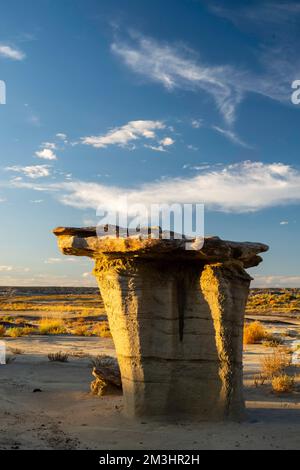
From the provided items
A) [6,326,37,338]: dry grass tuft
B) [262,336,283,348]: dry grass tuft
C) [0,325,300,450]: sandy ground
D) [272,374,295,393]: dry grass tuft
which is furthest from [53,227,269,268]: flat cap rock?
[6,326,37,338]: dry grass tuft

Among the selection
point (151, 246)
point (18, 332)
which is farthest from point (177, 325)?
point (18, 332)

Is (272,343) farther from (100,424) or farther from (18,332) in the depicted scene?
(100,424)

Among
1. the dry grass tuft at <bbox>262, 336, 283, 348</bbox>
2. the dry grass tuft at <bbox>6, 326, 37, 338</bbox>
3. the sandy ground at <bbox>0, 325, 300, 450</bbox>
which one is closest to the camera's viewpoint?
the sandy ground at <bbox>0, 325, 300, 450</bbox>

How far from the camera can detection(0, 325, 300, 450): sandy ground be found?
6883mm

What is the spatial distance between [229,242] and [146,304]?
1748 mm

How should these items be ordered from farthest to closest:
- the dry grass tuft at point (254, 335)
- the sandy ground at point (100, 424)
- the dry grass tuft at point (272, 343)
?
1. the dry grass tuft at point (254, 335)
2. the dry grass tuft at point (272, 343)
3. the sandy ground at point (100, 424)

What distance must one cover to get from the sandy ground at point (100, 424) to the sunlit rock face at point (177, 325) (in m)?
0.44

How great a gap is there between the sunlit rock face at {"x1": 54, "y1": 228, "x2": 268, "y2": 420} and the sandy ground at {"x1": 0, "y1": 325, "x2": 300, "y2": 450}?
44 cm

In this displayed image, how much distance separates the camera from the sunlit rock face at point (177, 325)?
26.1 feet

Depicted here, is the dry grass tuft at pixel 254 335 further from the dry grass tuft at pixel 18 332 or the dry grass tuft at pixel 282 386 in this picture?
the dry grass tuft at pixel 18 332

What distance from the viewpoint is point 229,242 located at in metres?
7.73

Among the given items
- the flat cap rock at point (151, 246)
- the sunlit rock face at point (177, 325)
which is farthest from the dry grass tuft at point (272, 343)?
the flat cap rock at point (151, 246)

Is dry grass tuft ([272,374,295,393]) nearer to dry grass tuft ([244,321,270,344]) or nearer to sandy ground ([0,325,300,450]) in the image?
sandy ground ([0,325,300,450])

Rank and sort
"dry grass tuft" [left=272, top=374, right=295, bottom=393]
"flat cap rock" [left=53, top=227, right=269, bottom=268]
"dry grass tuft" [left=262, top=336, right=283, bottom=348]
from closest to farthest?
1. "flat cap rock" [left=53, top=227, right=269, bottom=268]
2. "dry grass tuft" [left=272, top=374, right=295, bottom=393]
3. "dry grass tuft" [left=262, top=336, right=283, bottom=348]
